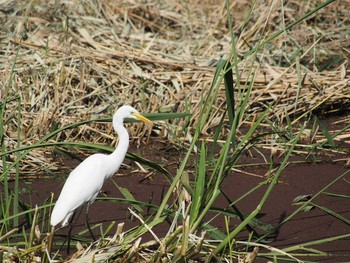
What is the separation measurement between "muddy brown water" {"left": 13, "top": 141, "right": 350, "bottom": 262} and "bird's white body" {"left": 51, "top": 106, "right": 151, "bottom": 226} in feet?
1.38

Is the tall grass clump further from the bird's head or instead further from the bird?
the bird's head

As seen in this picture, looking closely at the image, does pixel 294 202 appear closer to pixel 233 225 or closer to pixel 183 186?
pixel 233 225

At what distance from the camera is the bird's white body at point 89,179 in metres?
4.02

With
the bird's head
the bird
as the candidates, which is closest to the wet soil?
the bird

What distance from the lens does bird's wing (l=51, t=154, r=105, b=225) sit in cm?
399

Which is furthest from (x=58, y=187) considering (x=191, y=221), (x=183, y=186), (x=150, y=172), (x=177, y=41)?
(x=177, y=41)

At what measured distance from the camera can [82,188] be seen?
4.14m

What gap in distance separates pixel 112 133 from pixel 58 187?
2.84 ft

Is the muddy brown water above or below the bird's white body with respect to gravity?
below

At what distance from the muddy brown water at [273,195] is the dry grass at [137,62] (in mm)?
447

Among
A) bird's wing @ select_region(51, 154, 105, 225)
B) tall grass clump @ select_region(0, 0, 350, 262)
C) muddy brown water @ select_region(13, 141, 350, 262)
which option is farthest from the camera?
tall grass clump @ select_region(0, 0, 350, 262)

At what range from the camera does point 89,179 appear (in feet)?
13.7

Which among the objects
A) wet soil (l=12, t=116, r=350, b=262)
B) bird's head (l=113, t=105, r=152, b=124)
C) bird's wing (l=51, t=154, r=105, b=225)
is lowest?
wet soil (l=12, t=116, r=350, b=262)

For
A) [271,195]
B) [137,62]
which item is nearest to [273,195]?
[271,195]
